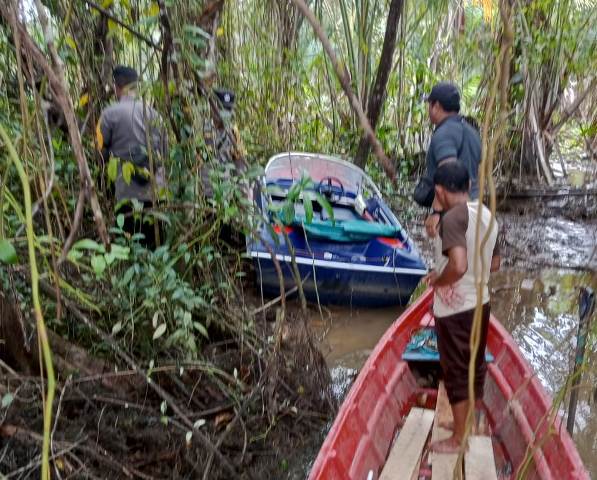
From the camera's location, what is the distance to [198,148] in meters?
3.06

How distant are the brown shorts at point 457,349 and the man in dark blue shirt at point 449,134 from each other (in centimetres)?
91

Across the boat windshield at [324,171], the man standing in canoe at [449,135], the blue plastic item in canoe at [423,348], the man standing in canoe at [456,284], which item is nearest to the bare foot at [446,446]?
the man standing in canoe at [456,284]

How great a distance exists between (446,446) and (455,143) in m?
1.83

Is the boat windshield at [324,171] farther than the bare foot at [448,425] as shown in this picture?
Yes

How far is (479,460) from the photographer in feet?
8.92

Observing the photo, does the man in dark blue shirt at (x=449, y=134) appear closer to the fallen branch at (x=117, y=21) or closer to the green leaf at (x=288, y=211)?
the green leaf at (x=288, y=211)

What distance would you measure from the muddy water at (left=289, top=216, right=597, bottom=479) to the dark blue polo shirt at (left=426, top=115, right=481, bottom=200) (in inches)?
50.0

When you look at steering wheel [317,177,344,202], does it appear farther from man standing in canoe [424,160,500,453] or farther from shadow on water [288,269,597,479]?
man standing in canoe [424,160,500,453]

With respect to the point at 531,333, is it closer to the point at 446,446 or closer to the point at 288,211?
the point at 446,446

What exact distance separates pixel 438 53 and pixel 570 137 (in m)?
5.27

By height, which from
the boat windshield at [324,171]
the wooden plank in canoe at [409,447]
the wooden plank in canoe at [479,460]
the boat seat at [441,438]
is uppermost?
the boat windshield at [324,171]

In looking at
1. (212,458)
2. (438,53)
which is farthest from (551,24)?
(212,458)

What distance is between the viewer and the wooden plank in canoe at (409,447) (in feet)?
8.90

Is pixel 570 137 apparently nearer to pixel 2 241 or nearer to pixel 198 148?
pixel 198 148
